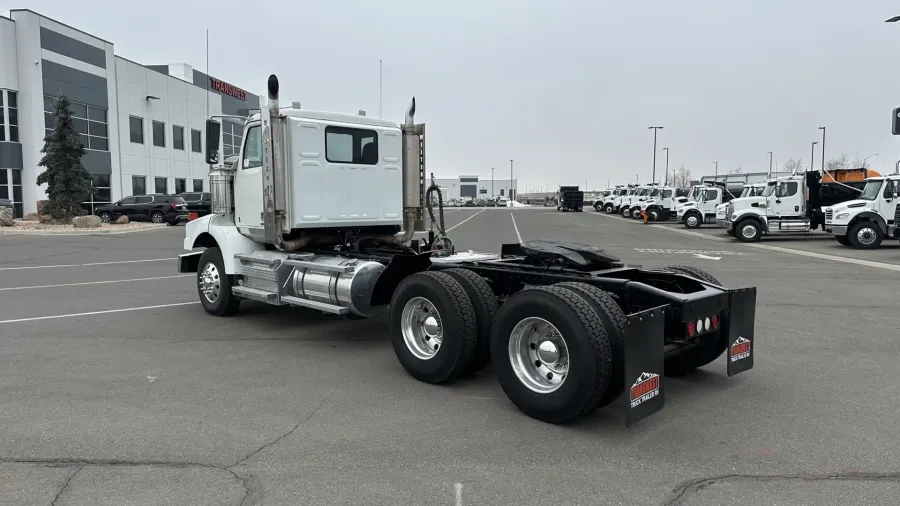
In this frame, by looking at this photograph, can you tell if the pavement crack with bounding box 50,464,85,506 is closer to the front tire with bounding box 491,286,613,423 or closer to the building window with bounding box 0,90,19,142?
the front tire with bounding box 491,286,613,423

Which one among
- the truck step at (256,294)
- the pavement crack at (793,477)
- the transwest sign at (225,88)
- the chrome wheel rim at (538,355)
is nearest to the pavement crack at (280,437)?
→ the chrome wheel rim at (538,355)

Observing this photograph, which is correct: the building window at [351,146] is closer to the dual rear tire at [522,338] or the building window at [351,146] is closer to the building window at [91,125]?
the dual rear tire at [522,338]

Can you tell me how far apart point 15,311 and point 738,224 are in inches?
952

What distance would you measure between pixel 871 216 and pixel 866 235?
0.63m

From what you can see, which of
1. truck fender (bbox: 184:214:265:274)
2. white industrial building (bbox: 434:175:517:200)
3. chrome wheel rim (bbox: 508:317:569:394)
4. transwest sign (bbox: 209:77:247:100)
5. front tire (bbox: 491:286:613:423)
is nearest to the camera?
front tire (bbox: 491:286:613:423)

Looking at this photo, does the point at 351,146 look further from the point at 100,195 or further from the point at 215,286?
the point at 100,195

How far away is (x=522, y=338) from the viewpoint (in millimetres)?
5016

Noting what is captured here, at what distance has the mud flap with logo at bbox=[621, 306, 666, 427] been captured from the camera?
169 inches

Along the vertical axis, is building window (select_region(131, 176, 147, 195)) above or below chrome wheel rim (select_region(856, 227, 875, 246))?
above

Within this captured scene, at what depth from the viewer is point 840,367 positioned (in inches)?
251

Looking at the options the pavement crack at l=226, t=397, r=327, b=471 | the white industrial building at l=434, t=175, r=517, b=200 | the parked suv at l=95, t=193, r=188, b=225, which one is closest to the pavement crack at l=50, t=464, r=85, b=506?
the pavement crack at l=226, t=397, r=327, b=471

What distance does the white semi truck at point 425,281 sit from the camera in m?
4.54

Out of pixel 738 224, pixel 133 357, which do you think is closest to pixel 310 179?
pixel 133 357

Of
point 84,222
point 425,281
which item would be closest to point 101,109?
point 84,222
